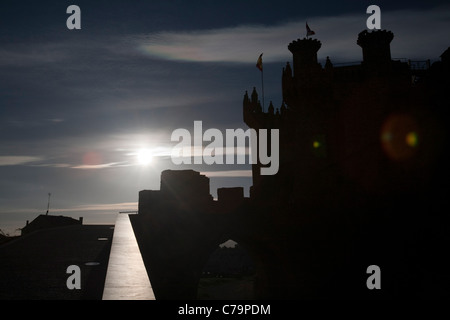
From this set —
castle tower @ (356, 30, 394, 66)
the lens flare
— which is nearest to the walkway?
the lens flare

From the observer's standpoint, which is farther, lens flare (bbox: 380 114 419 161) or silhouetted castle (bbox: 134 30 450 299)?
lens flare (bbox: 380 114 419 161)

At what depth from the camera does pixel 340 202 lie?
72.9ft

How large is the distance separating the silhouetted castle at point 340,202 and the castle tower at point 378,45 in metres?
0.06

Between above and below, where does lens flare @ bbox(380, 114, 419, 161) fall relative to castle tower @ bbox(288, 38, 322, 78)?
below

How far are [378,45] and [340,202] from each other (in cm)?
1101

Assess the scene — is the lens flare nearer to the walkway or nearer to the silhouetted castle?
the silhouetted castle

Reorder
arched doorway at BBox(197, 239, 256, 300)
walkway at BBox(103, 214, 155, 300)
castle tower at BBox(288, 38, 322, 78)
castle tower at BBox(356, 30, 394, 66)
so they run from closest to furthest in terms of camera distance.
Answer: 1. walkway at BBox(103, 214, 155, 300)
2. castle tower at BBox(356, 30, 394, 66)
3. castle tower at BBox(288, 38, 322, 78)
4. arched doorway at BBox(197, 239, 256, 300)

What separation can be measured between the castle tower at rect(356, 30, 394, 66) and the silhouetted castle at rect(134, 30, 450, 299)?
64mm

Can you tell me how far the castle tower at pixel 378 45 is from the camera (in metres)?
24.6

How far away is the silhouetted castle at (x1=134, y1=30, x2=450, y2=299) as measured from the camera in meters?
18.7

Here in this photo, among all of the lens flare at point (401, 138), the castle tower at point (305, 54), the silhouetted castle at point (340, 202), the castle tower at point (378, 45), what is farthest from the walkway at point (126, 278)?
the castle tower at point (378, 45)

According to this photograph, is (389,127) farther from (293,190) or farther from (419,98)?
(293,190)

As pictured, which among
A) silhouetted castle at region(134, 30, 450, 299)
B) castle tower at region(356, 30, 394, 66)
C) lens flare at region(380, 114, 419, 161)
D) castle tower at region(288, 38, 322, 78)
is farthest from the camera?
castle tower at region(288, 38, 322, 78)
